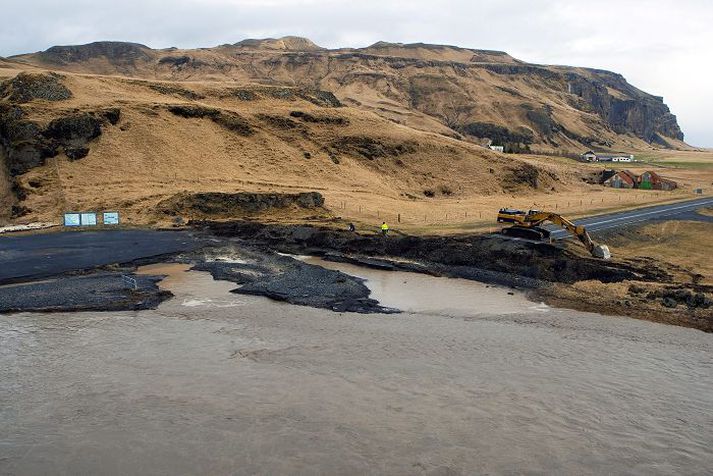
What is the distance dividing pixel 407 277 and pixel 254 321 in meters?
15.3

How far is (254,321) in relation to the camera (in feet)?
111

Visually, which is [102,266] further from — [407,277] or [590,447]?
[590,447]

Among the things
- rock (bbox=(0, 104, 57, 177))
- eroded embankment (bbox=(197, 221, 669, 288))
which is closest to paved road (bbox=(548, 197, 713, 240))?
eroded embankment (bbox=(197, 221, 669, 288))

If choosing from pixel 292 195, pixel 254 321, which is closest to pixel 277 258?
pixel 254 321

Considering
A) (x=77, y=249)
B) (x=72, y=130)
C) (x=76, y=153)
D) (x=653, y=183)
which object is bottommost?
(x=77, y=249)

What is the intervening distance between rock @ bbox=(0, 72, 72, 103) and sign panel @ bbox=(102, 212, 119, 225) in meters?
32.4

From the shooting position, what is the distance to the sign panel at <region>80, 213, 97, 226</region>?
60247 millimetres

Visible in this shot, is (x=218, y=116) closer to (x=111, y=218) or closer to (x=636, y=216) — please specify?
(x=111, y=218)

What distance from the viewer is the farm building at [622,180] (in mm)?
108094

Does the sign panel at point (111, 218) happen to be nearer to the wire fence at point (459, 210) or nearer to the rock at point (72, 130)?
the rock at point (72, 130)

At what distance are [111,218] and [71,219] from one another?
376cm

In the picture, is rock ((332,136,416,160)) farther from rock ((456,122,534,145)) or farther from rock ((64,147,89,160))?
rock ((456,122,534,145))

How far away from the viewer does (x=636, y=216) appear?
6700 cm

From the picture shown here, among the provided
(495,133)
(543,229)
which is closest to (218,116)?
(543,229)
